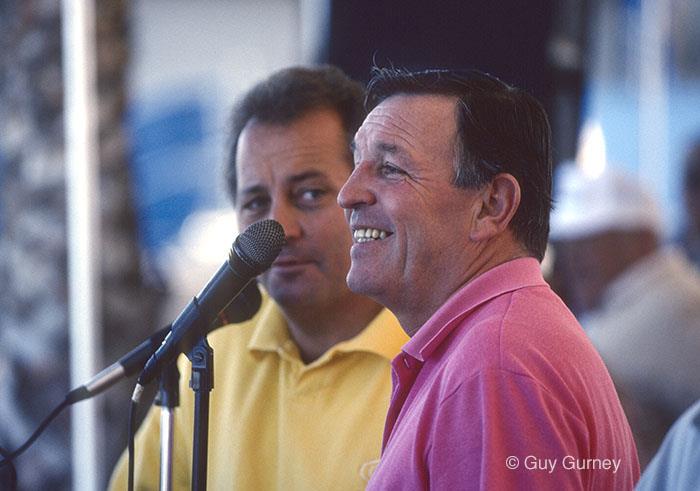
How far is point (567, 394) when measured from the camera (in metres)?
1.48

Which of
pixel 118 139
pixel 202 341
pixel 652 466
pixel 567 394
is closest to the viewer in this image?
pixel 652 466

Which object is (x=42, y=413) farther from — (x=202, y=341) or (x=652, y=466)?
(x=652, y=466)

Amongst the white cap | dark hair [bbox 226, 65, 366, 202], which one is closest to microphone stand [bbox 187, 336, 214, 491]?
dark hair [bbox 226, 65, 366, 202]

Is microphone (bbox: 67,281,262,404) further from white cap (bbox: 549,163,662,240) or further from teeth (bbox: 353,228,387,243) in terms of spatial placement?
white cap (bbox: 549,163,662,240)

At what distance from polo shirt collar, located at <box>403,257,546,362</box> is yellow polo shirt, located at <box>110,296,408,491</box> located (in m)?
0.44

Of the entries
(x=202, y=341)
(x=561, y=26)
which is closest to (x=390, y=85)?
(x=202, y=341)

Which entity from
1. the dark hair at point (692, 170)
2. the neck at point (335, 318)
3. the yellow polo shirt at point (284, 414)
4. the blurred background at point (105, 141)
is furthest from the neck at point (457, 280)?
the dark hair at point (692, 170)

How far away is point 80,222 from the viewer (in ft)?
11.9

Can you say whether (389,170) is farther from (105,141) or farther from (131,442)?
(105,141)

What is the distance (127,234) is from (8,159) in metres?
0.54

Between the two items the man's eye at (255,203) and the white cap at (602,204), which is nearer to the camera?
the man's eye at (255,203)

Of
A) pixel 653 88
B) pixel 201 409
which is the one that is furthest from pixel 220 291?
pixel 653 88

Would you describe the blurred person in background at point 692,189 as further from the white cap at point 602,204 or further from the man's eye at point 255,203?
the man's eye at point 255,203

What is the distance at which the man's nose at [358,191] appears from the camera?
1.85 meters
